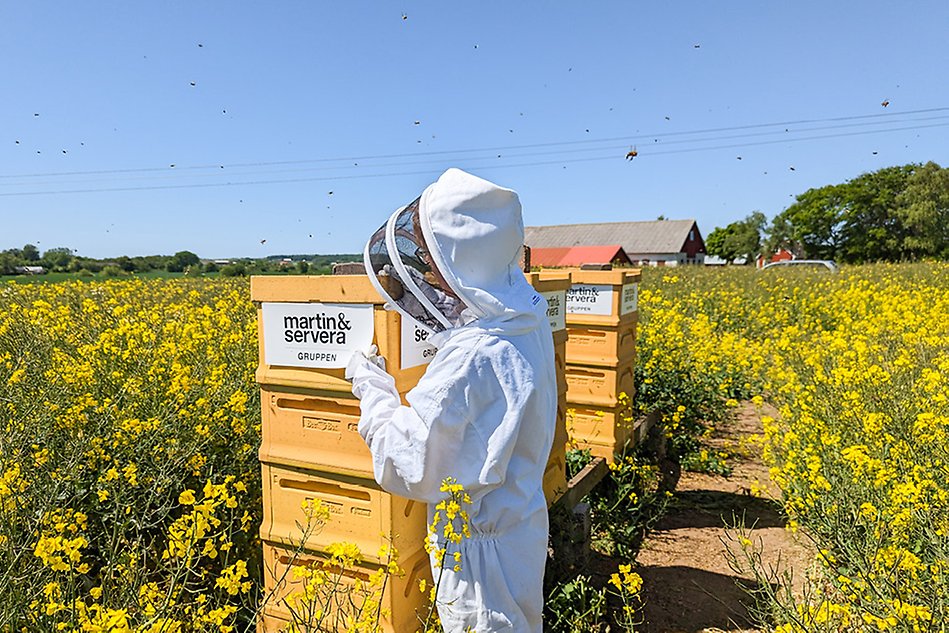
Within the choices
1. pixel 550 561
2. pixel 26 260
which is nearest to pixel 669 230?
pixel 26 260

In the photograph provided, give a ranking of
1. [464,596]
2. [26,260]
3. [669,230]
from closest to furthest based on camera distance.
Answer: [464,596] < [26,260] < [669,230]

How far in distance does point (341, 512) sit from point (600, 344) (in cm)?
267

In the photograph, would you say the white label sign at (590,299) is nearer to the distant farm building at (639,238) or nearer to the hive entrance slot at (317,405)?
the hive entrance slot at (317,405)

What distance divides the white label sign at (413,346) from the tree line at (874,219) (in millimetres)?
41045

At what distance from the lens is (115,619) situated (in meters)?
1.41

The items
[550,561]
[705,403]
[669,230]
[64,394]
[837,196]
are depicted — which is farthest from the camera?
[669,230]

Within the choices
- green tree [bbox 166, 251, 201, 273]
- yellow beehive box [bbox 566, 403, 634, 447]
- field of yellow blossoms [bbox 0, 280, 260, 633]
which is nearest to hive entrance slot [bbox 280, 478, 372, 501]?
field of yellow blossoms [bbox 0, 280, 260, 633]

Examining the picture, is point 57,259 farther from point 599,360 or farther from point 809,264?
point 809,264

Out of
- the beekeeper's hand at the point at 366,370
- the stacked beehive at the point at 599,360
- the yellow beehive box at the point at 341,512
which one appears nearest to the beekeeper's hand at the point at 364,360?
the beekeeper's hand at the point at 366,370

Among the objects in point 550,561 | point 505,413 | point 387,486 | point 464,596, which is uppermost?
point 505,413

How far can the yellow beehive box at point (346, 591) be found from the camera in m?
2.11

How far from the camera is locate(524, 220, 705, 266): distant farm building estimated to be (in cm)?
5450

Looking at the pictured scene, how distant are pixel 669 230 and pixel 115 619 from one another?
58354 mm

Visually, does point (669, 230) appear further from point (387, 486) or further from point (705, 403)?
point (387, 486)
